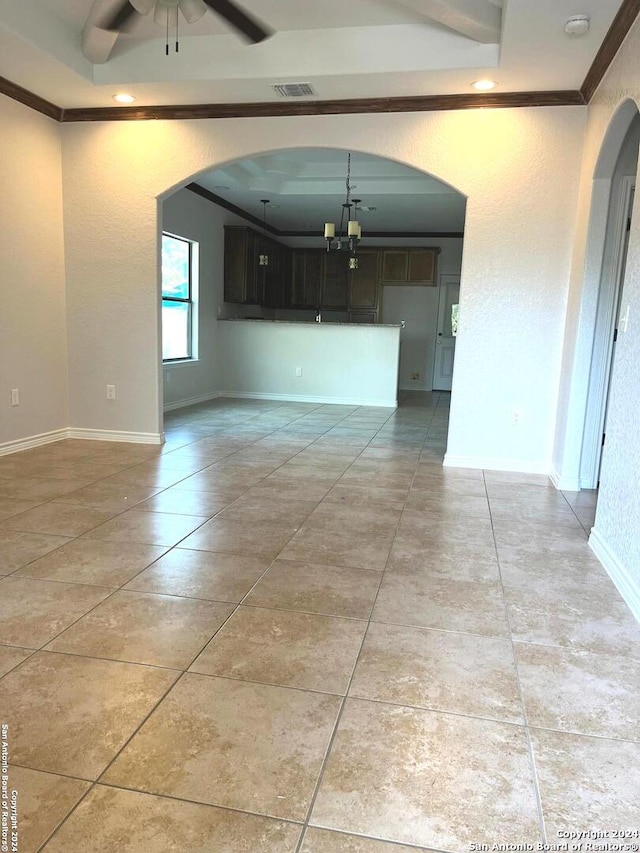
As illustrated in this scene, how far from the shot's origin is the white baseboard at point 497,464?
4312mm

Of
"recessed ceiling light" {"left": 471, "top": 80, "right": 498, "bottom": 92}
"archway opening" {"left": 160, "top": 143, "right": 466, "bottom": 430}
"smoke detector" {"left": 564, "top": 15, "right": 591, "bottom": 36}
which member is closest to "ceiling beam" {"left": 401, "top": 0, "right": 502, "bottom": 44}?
"recessed ceiling light" {"left": 471, "top": 80, "right": 498, "bottom": 92}

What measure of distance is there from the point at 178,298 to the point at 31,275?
254 centimetres

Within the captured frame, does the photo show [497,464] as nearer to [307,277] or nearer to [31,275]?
[31,275]

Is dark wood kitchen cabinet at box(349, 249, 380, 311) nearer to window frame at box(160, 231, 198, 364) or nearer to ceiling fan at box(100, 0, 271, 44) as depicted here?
window frame at box(160, 231, 198, 364)

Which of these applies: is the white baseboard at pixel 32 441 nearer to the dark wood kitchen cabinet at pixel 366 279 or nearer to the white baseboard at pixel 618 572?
the white baseboard at pixel 618 572

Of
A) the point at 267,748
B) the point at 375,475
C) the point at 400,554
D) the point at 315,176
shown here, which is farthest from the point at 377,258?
the point at 267,748

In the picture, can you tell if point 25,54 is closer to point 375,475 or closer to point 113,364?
point 113,364

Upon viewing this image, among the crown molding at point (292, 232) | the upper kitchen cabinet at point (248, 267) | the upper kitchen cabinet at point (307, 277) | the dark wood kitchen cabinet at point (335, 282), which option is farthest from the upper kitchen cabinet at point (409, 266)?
the upper kitchen cabinet at point (248, 267)

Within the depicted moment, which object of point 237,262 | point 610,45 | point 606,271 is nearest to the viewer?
point 610,45

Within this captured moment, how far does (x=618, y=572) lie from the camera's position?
8.00ft

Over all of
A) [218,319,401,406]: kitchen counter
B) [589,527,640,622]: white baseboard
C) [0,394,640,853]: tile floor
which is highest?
[218,319,401,406]: kitchen counter

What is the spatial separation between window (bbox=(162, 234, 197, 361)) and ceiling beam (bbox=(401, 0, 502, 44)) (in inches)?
155

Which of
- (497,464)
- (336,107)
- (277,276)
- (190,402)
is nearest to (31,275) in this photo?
(336,107)

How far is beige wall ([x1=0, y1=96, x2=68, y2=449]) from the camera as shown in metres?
4.18
